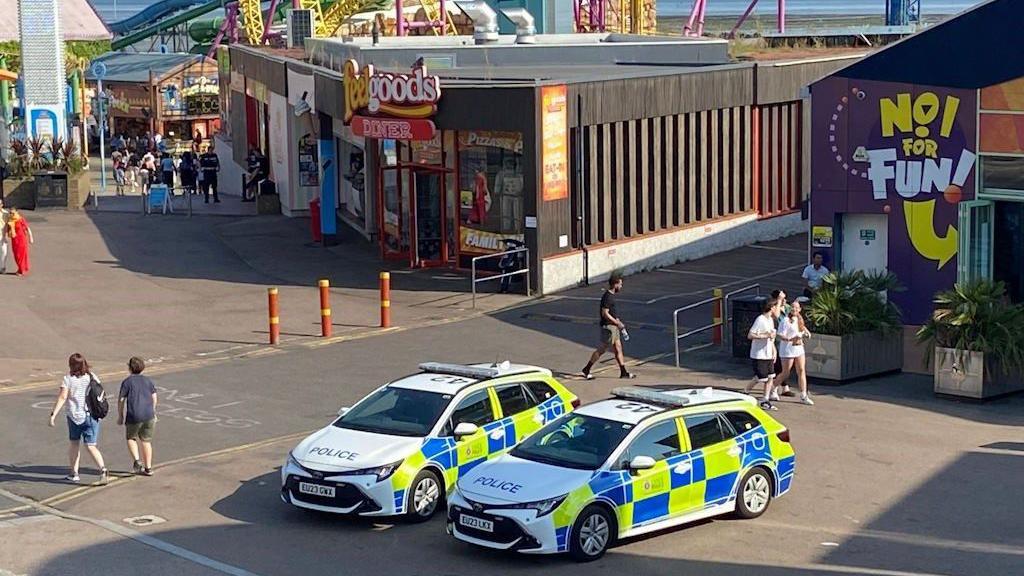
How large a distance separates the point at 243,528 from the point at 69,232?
83.6 ft

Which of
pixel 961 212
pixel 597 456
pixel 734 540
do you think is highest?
pixel 961 212

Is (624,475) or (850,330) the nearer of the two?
(624,475)

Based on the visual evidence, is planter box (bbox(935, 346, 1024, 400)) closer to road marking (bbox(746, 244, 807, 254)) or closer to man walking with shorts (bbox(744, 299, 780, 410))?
man walking with shorts (bbox(744, 299, 780, 410))

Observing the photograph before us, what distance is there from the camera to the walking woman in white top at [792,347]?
2167 centimetres

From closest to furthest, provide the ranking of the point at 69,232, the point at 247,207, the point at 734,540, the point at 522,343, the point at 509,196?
the point at 734,540 < the point at 522,343 < the point at 509,196 < the point at 69,232 < the point at 247,207

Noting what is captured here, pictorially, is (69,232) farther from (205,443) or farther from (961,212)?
(961,212)

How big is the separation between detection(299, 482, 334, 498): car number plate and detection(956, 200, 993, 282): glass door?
40.3 feet

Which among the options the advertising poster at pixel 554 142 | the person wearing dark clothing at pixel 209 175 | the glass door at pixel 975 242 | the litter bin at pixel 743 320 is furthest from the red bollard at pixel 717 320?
the person wearing dark clothing at pixel 209 175

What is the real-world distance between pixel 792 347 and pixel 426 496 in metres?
7.44

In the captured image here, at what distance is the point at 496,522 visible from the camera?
14.5 meters

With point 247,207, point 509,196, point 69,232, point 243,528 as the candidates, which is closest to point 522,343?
point 509,196

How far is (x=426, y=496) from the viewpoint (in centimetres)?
1622

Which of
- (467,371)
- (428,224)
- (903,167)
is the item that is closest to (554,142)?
(428,224)

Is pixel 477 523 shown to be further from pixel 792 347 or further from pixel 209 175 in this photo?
pixel 209 175
